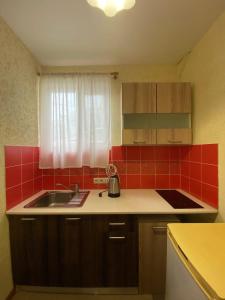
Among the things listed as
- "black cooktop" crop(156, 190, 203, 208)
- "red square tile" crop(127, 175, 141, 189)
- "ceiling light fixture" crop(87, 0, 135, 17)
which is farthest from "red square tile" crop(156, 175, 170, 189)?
"ceiling light fixture" crop(87, 0, 135, 17)

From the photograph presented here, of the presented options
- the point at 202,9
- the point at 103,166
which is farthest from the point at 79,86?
the point at 202,9

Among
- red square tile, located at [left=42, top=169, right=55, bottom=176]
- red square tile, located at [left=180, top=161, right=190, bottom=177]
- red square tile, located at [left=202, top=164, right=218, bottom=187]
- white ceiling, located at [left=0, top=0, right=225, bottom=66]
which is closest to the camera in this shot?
white ceiling, located at [left=0, top=0, right=225, bottom=66]

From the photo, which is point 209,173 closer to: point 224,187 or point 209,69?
point 224,187

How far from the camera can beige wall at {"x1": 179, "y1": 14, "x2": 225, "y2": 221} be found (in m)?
1.42

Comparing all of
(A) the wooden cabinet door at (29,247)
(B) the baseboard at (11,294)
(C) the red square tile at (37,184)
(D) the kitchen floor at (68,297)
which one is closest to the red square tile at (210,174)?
(D) the kitchen floor at (68,297)

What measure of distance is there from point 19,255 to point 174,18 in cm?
233

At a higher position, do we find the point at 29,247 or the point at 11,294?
the point at 29,247

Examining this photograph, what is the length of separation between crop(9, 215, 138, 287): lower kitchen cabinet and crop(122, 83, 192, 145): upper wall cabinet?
2.74 ft

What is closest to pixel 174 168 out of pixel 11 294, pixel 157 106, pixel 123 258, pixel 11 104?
pixel 157 106

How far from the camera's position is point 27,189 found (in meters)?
1.89

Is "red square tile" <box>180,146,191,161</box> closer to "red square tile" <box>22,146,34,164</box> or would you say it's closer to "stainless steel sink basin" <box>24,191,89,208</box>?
"stainless steel sink basin" <box>24,191,89,208</box>

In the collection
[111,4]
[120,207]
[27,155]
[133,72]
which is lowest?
[120,207]

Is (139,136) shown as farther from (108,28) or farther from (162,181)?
(108,28)

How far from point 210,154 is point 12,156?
1737mm
